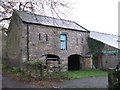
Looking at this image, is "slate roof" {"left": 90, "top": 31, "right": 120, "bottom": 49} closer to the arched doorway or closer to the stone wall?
the stone wall

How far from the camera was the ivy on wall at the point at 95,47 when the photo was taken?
29391 mm

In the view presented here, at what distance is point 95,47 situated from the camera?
1171 inches

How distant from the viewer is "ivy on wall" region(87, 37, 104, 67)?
29391mm

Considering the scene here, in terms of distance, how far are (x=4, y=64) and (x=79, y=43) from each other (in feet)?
32.6

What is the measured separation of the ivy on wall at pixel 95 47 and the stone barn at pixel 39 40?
7.25ft

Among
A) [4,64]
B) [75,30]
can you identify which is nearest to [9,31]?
[4,64]

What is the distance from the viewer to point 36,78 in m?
17.0

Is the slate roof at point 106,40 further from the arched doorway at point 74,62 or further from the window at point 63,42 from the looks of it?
the window at point 63,42

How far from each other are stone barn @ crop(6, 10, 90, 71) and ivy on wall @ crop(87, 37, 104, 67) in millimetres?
2209

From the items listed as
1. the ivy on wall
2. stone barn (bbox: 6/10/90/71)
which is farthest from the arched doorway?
the ivy on wall

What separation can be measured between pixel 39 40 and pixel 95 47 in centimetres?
999

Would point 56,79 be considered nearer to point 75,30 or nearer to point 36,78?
point 36,78

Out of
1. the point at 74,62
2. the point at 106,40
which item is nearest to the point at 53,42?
the point at 74,62

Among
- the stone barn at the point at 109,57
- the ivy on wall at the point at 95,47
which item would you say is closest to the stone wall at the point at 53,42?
the ivy on wall at the point at 95,47
